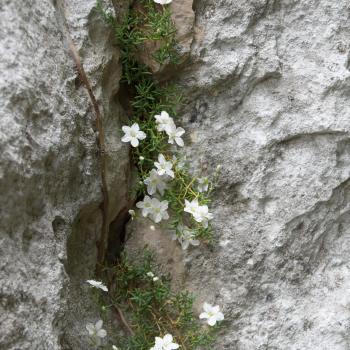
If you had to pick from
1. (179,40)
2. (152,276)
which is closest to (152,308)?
(152,276)

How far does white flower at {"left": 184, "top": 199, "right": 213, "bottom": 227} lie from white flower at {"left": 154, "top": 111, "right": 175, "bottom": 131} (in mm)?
236

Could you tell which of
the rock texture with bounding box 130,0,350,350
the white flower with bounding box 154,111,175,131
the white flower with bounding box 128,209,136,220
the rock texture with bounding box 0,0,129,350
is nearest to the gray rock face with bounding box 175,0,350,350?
the rock texture with bounding box 130,0,350,350

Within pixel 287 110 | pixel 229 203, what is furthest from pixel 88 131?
pixel 287 110

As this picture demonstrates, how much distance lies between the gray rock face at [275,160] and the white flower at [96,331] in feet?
1.07

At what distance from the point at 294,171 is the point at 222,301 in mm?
463

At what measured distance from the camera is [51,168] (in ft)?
5.31

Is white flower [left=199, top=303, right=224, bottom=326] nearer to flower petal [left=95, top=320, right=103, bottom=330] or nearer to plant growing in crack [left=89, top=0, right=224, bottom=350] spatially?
plant growing in crack [left=89, top=0, right=224, bottom=350]

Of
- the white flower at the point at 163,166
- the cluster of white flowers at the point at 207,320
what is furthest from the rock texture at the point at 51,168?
the cluster of white flowers at the point at 207,320

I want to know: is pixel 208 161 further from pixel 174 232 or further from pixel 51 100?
pixel 51 100

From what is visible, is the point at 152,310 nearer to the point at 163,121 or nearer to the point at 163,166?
the point at 163,166

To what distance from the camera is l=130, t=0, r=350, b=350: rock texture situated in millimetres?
1918

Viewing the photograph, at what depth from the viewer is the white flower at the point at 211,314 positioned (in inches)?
72.7

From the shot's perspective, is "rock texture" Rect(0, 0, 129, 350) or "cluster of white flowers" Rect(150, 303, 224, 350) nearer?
"rock texture" Rect(0, 0, 129, 350)

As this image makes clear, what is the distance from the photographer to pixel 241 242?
1935 millimetres
